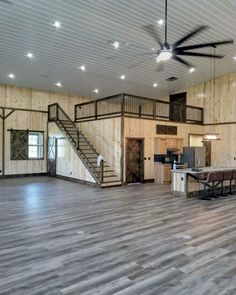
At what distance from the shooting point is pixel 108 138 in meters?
11.0

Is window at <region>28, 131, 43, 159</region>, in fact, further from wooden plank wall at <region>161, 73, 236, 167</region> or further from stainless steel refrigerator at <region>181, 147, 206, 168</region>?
wooden plank wall at <region>161, 73, 236, 167</region>

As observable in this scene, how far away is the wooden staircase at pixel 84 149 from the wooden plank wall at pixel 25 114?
56 centimetres

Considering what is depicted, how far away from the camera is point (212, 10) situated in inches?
292

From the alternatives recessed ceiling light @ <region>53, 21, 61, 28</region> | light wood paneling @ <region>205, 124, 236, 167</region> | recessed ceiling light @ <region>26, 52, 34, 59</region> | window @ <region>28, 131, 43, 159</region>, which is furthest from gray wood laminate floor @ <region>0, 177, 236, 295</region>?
window @ <region>28, 131, 43, 159</region>

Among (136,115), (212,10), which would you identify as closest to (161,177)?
(136,115)

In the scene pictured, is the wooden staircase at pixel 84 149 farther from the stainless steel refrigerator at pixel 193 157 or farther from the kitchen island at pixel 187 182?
the stainless steel refrigerator at pixel 193 157

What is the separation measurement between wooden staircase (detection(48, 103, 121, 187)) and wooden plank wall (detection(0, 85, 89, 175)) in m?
0.56

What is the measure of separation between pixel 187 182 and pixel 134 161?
10.4 ft

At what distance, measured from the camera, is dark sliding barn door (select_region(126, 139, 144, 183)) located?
10578 mm

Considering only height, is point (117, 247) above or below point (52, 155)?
Answer: below

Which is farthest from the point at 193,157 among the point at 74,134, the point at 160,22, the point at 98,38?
the point at 74,134

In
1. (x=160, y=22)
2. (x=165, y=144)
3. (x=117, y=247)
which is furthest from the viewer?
(x=165, y=144)

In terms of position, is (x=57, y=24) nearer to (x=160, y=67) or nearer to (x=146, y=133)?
(x=160, y=67)

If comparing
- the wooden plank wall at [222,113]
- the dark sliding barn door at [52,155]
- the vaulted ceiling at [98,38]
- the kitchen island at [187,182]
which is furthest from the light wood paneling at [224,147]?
the dark sliding barn door at [52,155]
